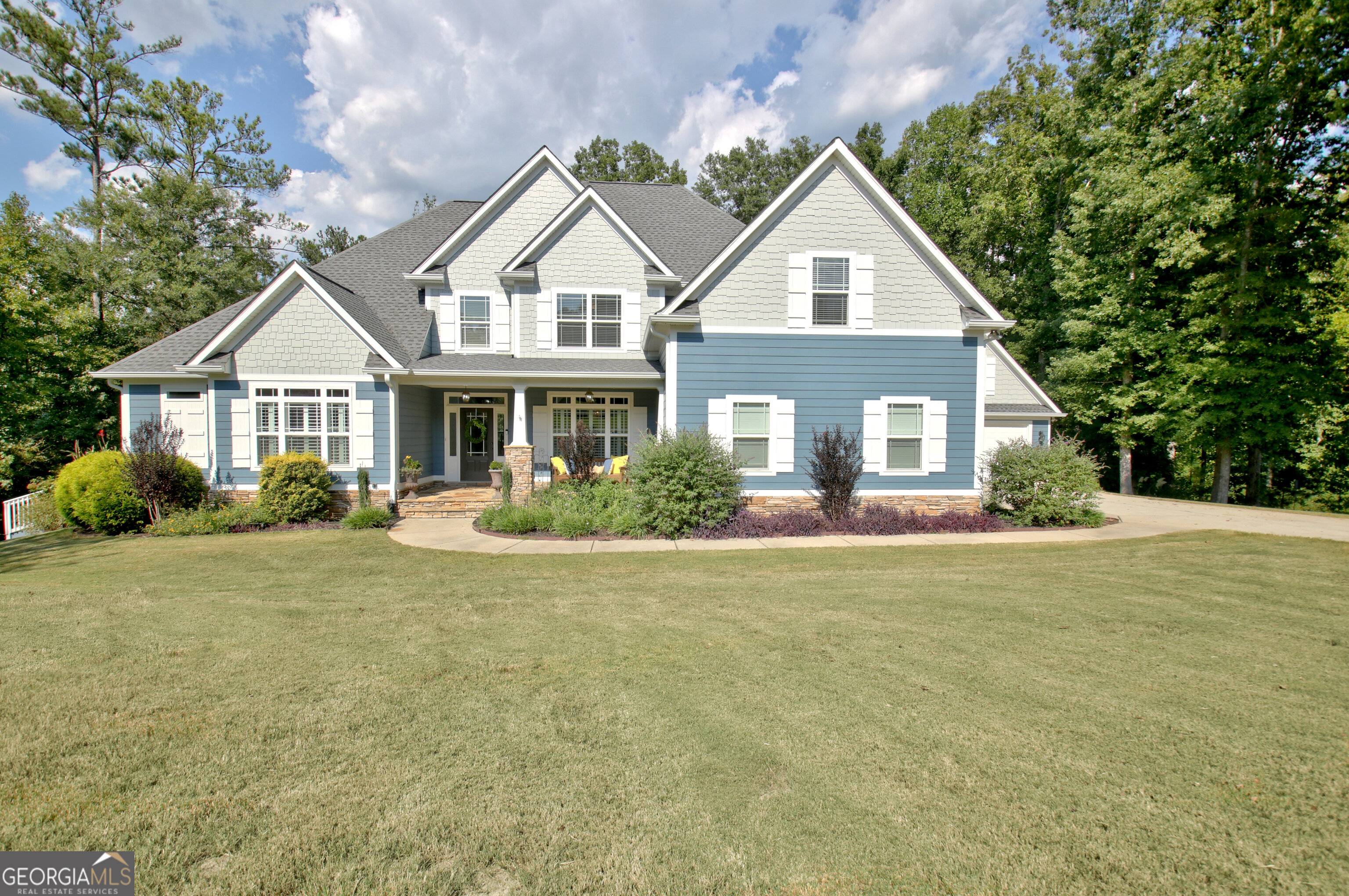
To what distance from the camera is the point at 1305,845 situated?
8.41 feet

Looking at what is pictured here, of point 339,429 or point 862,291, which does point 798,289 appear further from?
point 339,429

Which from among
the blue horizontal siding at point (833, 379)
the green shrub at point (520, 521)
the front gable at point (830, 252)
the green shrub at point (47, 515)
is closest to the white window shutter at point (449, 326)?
the green shrub at point (520, 521)

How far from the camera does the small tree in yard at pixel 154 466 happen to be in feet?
38.6

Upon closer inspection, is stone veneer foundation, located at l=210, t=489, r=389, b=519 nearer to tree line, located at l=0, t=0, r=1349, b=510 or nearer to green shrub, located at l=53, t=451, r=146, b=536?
green shrub, located at l=53, t=451, r=146, b=536

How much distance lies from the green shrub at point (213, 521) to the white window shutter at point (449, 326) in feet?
18.7

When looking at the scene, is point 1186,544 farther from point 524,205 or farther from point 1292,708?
point 524,205

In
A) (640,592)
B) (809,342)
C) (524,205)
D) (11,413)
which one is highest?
(524,205)

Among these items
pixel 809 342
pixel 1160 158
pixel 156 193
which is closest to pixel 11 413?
pixel 156 193

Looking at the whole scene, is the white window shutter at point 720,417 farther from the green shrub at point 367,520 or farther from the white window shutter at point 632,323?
the green shrub at point 367,520

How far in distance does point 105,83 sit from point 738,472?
30304 mm

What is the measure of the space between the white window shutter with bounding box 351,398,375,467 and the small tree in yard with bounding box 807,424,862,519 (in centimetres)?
1019

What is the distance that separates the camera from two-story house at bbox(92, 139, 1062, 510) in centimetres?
1236

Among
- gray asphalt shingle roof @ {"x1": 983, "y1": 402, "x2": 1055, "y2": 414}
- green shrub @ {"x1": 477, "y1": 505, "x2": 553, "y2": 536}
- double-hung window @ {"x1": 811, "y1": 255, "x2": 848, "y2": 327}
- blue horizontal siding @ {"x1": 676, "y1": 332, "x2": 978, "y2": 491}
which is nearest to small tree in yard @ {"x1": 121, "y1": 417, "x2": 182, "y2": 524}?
green shrub @ {"x1": 477, "y1": 505, "x2": 553, "y2": 536}

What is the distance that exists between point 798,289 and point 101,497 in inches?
596
